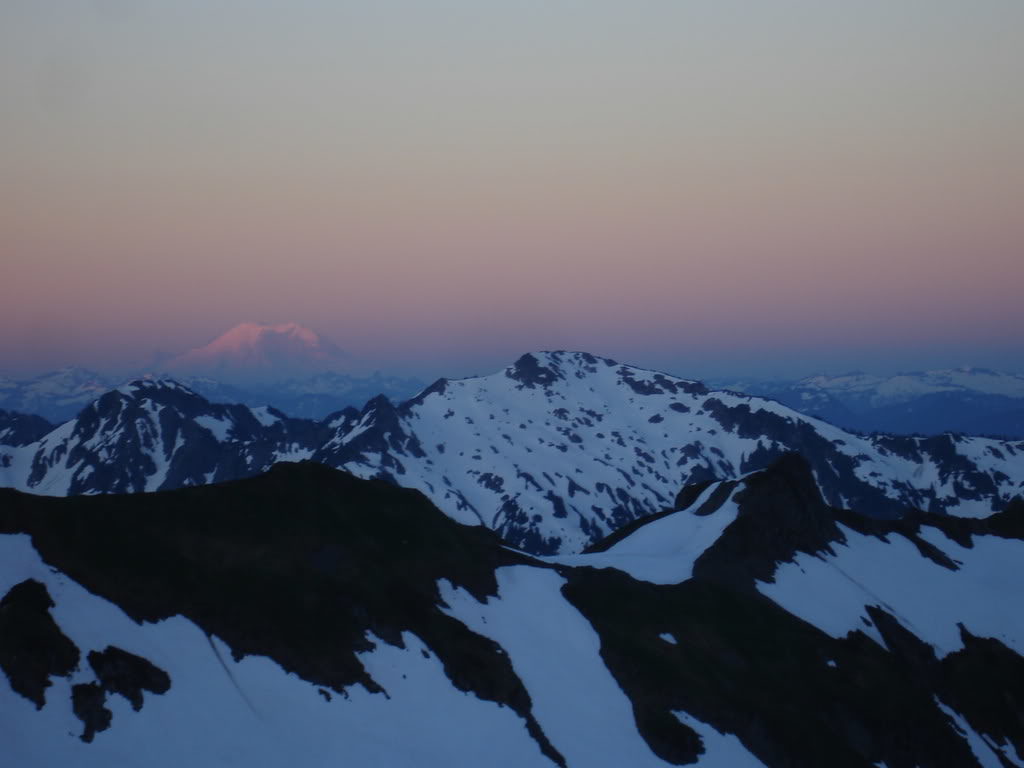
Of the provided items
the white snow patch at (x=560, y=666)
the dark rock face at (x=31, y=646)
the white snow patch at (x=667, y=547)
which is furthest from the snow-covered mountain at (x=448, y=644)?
the white snow patch at (x=667, y=547)

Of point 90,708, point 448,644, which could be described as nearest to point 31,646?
point 90,708

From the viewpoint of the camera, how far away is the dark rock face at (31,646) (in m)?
42.2

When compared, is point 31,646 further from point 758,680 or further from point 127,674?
point 758,680

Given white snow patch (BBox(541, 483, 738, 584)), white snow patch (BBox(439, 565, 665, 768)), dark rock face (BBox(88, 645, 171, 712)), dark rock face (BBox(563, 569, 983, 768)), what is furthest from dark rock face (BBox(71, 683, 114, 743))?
white snow patch (BBox(541, 483, 738, 584))

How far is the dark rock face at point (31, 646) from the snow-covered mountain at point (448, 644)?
0.11m

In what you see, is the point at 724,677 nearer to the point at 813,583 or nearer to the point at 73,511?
the point at 813,583

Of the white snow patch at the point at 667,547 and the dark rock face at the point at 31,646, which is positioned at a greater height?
the dark rock face at the point at 31,646

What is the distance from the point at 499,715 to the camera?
59.0 m

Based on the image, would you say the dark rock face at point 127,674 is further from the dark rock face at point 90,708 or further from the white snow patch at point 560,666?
the white snow patch at point 560,666

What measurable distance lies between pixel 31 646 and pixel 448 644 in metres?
28.9

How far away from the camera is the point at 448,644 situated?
6406 centimetres

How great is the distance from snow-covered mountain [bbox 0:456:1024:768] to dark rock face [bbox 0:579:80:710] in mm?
106

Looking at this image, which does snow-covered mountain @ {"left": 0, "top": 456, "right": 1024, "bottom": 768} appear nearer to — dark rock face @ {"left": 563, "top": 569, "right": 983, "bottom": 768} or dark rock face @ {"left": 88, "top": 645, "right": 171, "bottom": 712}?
dark rock face @ {"left": 88, "top": 645, "right": 171, "bottom": 712}

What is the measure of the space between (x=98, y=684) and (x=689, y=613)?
54.9 m
